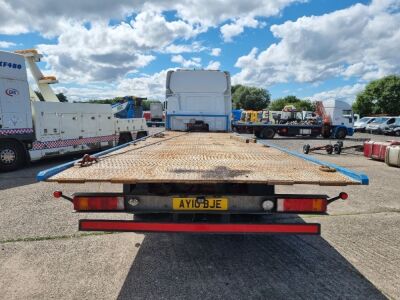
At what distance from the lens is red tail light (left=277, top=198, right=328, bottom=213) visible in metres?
3.21

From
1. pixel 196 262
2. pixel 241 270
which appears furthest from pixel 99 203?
pixel 241 270

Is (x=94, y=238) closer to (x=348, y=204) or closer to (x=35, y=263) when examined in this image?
(x=35, y=263)

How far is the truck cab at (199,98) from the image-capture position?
1038cm

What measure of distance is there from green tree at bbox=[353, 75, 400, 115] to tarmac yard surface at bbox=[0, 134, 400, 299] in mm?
61797

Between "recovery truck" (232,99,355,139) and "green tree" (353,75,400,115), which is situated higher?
"green tree" (353,75,400,115)

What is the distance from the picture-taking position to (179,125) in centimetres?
1067

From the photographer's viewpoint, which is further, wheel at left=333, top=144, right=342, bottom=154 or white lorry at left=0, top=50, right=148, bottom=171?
wheel at left=333, top=144, right=342, bottom=154

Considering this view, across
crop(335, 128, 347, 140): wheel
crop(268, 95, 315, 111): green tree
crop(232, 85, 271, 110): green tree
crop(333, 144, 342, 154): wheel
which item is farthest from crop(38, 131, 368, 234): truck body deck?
crop(268, 95, 315, 111): green tree

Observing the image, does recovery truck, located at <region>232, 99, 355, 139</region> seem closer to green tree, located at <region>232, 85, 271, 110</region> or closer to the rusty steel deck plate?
the rusty steel deck plate

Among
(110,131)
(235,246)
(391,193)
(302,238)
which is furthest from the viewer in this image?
(110,131)

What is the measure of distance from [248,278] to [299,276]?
567 mm

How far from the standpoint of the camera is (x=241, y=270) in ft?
11.9

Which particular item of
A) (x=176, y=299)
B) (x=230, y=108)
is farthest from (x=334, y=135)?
(x=176, y=299)

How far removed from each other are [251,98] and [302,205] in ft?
305
